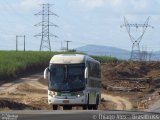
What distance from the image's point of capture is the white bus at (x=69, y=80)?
32.3m

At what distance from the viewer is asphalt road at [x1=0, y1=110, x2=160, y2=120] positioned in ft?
21.0

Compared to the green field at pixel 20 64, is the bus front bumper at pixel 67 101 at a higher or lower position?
higher

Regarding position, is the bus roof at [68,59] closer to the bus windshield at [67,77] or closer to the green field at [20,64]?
the bus windshield at [67,77]

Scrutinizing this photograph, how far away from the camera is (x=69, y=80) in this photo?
3278 cm

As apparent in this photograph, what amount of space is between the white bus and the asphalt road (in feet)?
82.9

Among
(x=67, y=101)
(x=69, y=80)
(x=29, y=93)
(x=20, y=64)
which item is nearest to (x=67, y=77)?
(x=69, y=80)

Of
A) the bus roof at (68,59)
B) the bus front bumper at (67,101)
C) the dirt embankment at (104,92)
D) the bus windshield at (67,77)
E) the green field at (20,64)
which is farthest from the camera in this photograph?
the green field at (20,64)

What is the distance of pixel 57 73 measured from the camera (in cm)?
3262

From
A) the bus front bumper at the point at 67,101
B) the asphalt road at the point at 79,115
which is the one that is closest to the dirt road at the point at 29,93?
the bus front bumper at the point at 67,101

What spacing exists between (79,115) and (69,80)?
86.0ft

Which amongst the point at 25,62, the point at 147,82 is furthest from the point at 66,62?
the point at 25,62

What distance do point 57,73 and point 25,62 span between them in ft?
138

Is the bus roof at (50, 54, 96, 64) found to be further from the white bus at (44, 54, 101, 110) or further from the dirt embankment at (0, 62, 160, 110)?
the dirt embankment at (0, 62, 160, 110)

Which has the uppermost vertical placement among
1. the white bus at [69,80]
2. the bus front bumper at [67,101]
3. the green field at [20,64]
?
the white bus at [69,80]
